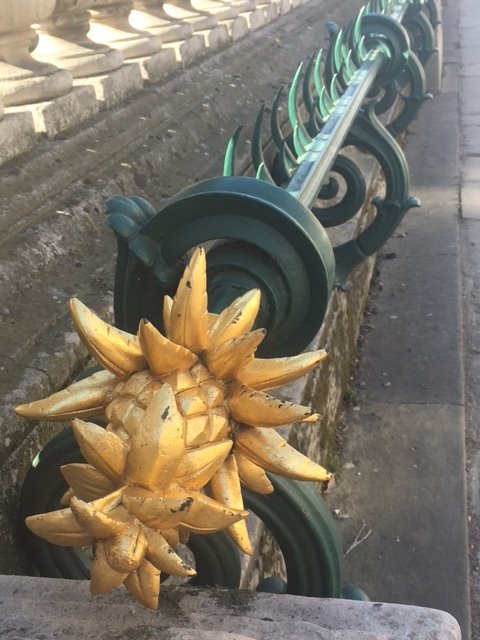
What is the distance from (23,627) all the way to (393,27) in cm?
328

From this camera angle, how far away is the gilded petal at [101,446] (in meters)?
0.71

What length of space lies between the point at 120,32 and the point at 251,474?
9.87 feet

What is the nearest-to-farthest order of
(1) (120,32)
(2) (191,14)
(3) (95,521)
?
(3) (95,521) < (1) (120,32) < (2) (191,14)

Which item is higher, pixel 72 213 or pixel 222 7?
pixel 222 7

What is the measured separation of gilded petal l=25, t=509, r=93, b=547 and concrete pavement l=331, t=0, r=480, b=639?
4.61 ft

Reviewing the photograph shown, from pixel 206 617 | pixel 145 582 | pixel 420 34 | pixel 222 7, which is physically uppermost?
pixel 222 7

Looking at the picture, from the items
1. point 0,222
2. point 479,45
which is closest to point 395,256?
point 0,222

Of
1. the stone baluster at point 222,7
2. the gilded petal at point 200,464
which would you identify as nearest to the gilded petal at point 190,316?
the gilded petal at point 200,464

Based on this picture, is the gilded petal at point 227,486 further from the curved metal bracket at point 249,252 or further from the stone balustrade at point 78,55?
the stone balustrade at point 78,55

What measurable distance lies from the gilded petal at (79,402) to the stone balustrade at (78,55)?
5.03ft

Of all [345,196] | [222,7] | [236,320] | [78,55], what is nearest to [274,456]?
[236,320]

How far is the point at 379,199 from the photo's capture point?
2.49 m

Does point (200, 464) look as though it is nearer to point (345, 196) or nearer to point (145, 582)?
point (145, 582)

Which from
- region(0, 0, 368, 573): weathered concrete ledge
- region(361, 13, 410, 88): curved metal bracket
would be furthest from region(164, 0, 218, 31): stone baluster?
region(361, 13, 410, 88): curved metal bracket
